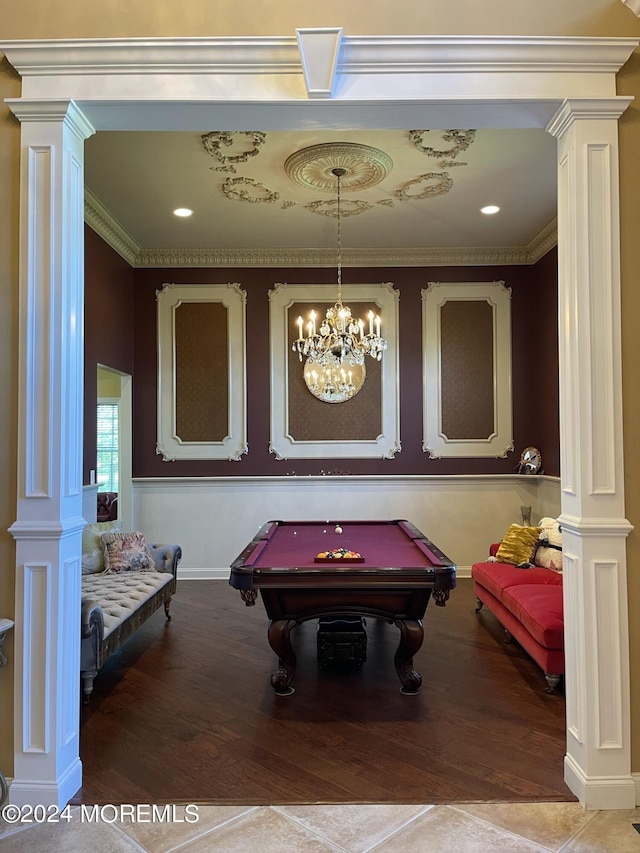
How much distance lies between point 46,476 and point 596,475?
228 cm

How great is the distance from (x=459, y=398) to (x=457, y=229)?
1.79 m

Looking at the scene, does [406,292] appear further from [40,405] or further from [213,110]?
[40,405]

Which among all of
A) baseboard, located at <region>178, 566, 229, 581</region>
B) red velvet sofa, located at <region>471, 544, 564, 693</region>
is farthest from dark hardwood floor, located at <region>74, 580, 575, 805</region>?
baseboard, located at <region>178, 566, 229, 581</region>

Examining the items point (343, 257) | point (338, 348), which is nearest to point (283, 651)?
point (338, 348)

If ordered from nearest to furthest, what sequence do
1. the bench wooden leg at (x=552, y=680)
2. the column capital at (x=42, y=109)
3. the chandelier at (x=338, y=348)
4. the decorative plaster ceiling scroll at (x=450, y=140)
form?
1. the column capital at (x=42, y=109)
2. the bench wooden leg at (x=552, y=680)
3. the decorative plaster ceiling scroll at (x=450, y=140)
4. the chandelier at (x=338, y=348)

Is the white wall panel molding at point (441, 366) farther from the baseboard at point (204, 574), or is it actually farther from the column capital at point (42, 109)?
the column capital at point (42, 109)

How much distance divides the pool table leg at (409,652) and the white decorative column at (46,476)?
1805mm

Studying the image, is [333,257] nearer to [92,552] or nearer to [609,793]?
[92,552]

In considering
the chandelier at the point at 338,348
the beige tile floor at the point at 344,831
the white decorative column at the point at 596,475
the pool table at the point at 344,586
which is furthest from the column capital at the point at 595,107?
the beige tile floor at the point at 344,831

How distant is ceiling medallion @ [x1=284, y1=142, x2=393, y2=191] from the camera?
4289 mm

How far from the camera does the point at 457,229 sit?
19.6 ft

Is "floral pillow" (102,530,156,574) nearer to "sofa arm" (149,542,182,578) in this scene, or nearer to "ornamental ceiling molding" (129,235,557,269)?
"sofa arm" (149,542,182,578)

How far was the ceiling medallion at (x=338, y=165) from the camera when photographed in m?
4.29

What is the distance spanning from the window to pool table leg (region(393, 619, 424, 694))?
22.2ft
